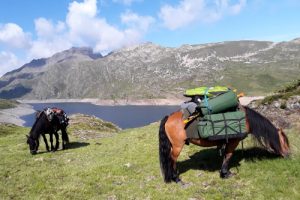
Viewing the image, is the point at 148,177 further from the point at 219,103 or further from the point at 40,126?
the point at 40,126

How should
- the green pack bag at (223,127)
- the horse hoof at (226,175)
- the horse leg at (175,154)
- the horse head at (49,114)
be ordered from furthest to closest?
the horse head at (49,114), the horse leg at (175,154), the horse hoof at (226,175), the green pack bag at (223,127)

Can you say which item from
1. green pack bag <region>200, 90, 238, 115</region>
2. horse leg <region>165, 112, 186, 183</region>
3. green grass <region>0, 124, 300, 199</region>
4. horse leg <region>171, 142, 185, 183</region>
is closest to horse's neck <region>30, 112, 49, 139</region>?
green grass <region>0, 124, 300, 199</region>

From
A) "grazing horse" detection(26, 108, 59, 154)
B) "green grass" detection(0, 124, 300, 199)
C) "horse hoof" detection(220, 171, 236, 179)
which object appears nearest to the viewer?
"green grass" detection(0, 124, 300, 199)

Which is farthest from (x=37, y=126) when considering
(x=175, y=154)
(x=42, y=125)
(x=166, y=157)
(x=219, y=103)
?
(x=219, y=103)

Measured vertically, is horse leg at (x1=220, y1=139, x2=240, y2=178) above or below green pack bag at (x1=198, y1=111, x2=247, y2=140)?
below

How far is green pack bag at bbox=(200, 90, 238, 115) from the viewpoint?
11547 millimetres

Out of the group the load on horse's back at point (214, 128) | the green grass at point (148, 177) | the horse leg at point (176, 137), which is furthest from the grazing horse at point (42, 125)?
the horse leg at point (176, 137)

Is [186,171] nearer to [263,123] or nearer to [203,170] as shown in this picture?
[203,170]

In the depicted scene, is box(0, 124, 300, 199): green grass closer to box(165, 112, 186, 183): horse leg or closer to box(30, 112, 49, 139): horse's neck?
box(165, 112, 186, 183): horse leg

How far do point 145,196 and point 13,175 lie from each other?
7289 mm

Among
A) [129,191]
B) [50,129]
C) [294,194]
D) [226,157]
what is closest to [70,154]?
[50,129]

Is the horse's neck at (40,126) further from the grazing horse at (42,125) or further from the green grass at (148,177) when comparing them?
the green grass at (148,177)

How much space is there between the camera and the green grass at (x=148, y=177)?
10539mm

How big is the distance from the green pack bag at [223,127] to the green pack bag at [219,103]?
0.81ft
